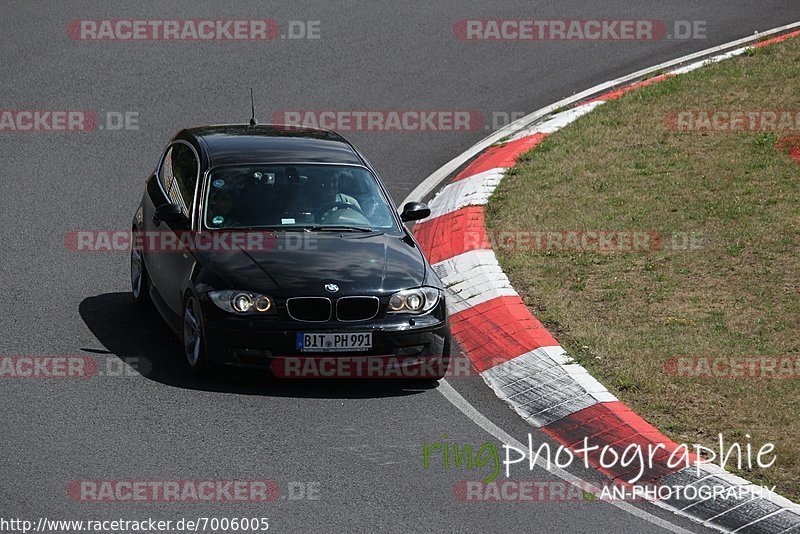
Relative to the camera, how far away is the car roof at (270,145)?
11.1m

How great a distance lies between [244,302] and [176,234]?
142 centimetres

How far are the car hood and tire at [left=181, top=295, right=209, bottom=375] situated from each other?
0.35m

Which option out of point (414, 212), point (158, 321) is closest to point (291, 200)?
point (414, 212)

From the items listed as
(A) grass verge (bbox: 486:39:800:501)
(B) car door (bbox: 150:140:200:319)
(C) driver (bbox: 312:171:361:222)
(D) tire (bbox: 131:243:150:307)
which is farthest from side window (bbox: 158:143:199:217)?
(A) grass verge (bbox: 486:39:800:501)

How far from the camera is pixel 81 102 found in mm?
16969

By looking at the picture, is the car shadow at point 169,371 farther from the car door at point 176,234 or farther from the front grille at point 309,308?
the front grille at point 309,308

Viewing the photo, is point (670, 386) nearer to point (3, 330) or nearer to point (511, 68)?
point (3, 330)

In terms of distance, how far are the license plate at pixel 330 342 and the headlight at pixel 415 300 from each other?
1.22 ft

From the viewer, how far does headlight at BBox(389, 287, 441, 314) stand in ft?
32.2

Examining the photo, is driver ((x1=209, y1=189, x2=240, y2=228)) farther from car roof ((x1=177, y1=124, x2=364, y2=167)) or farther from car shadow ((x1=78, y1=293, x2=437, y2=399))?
car shadow ((x1=78, y1=293, x2=437, y2=399))

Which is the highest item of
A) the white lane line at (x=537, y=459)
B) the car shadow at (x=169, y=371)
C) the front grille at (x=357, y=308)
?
the front grille at (x=357, y=308)

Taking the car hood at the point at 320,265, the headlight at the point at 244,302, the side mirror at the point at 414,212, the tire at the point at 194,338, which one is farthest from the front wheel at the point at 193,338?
the side mirror at the point at 414,212

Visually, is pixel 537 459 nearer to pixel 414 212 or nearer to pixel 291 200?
pixel 414 212

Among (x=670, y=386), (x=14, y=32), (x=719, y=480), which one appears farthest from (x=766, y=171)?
(x=14, y=32)
